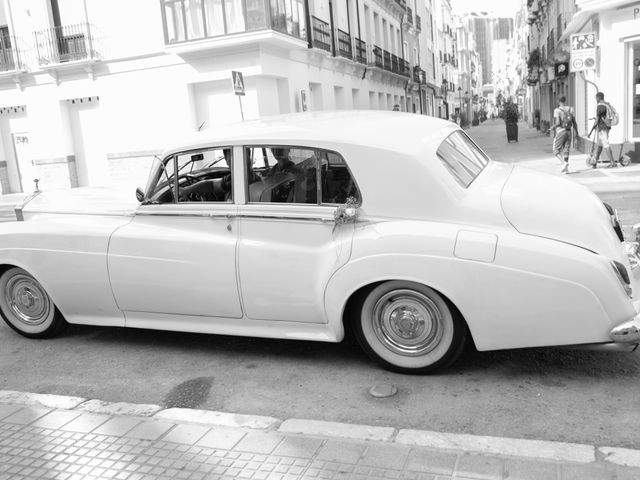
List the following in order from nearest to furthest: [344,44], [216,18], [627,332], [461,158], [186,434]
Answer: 1. [186,434]
2. [627,332]
3. [461,158]
4. [216,18]
5. [344,44]

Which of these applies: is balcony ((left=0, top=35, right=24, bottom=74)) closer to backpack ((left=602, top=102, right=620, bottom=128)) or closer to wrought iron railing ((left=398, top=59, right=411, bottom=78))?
backpack ((left=602, top=102, right=620, bottom=128))

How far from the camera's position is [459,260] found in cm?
367

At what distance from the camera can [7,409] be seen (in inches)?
150

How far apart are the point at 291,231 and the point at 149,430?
1.50m

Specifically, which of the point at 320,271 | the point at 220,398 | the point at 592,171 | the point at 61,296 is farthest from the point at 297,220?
the point at 592,171

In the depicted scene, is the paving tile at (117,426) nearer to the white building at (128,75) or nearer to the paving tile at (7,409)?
the paving tile at (7,409)

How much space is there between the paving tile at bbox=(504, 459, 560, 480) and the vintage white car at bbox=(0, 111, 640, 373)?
3.05 feet

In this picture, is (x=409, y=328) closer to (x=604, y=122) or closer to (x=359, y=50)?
(x=604, y=122)

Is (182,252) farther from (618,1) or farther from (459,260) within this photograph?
(618,1)

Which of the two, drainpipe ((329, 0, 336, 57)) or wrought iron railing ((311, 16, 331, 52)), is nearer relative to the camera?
wrought iron railing ((311, 16, 331, 52))

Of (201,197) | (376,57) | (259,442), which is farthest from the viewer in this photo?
(376,57)

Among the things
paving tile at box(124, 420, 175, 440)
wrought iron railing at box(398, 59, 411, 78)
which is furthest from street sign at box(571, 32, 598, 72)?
wrought iron railing at box(398, 59, 411, 78)

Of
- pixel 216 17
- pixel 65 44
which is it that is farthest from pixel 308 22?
pixel 65 44

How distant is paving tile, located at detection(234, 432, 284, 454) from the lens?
10.3ft
